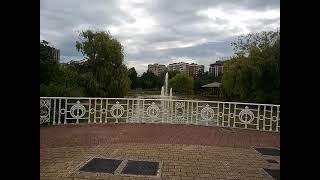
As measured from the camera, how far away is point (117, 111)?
10.6 m

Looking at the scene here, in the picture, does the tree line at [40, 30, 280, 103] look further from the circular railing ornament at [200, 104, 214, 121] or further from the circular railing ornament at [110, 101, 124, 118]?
the circular railing ornament at [200, 104, 214, 121]

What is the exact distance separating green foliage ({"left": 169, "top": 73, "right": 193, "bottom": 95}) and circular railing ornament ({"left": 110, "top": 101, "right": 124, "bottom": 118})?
1313 inches

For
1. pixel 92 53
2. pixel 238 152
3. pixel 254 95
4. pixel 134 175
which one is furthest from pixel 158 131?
pixel 254 95

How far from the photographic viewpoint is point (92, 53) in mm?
21000

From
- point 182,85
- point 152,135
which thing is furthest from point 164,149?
point 182,85

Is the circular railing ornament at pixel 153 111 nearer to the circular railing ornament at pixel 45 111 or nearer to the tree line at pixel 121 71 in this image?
the circular railing ornament at pixel 45 111

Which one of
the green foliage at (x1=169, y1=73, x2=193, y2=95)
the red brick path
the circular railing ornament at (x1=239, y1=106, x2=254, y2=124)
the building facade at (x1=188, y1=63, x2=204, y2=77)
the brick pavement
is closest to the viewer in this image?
the brick pavement

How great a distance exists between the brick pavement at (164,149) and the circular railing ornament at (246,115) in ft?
1.19

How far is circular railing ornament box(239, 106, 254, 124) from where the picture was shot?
390 inches

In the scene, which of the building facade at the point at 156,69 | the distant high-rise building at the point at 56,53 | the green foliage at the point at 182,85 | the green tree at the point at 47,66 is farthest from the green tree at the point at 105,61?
the building facade at the point at 156,69

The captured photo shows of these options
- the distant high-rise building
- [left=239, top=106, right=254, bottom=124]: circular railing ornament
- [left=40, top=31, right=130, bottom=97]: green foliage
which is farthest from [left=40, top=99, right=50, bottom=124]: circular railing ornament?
[left=40, top=31, right=130, bottom=97]: green foliage

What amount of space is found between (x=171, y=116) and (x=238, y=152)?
439 cm

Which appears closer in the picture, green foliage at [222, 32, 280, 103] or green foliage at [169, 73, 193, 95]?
green foliage at [222, 32, 280, 103]
